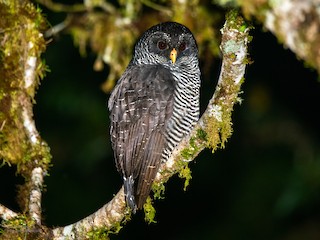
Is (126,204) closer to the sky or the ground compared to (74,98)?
closer to the ground

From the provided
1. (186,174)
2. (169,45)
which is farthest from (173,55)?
(186,174)

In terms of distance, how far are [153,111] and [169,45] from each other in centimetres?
68

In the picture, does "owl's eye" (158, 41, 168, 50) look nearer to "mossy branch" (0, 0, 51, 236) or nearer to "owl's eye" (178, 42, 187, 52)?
"owl's eye" (178, 42, 187, 52)

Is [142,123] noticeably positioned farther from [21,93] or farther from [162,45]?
[21,93]

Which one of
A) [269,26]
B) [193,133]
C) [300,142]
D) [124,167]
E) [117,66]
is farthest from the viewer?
[300,142]

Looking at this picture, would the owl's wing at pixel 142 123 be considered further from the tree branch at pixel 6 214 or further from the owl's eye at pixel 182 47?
the tree branch at pixel 6 214

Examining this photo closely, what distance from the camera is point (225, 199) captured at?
9625 millimetres

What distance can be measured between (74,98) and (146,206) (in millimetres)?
4570

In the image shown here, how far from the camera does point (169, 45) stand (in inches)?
210

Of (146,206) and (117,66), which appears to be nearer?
(146,206)

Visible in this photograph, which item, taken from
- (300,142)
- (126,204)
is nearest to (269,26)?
(126,204)

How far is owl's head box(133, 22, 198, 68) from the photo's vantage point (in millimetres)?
5312

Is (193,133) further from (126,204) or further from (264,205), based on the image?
(264,205)

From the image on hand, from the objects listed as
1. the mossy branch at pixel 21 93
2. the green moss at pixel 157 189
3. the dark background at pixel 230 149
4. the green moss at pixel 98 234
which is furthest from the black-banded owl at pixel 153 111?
the dark background at pixel 230 149
